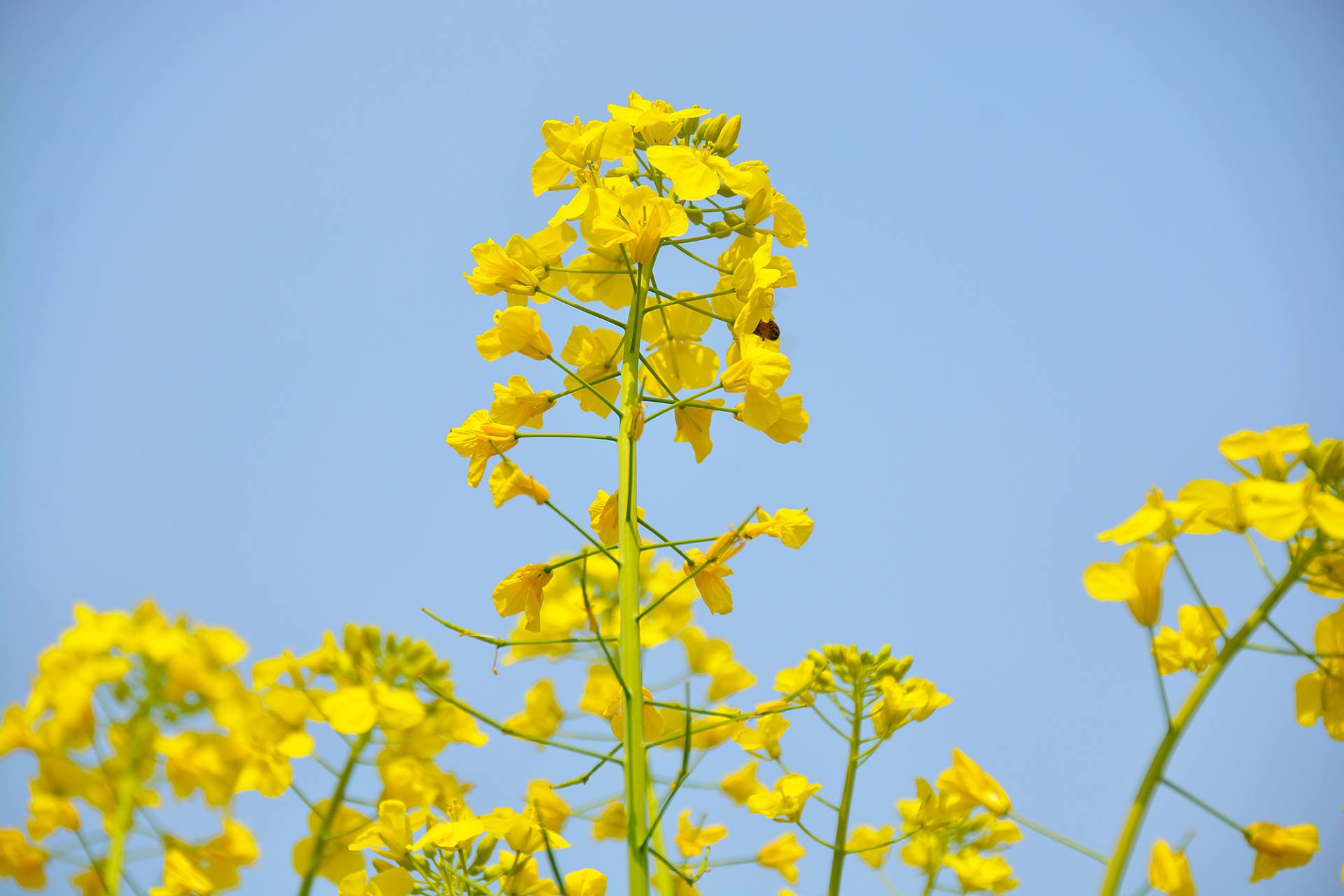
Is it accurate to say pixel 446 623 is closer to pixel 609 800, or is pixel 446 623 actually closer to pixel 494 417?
pixel 494 417

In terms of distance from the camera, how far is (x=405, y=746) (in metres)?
2.24

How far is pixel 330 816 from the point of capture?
6.59 feet

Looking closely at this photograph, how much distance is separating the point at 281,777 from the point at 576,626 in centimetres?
108

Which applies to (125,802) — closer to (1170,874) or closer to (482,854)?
(482,854)

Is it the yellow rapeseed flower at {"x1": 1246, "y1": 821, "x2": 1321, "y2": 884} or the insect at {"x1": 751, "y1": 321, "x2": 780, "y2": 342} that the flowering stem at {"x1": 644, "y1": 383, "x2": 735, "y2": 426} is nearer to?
the insect at {"x1": 751, "y1": 321, "x2": 780, "y2": 342}

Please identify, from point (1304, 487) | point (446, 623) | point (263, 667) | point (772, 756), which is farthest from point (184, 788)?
point (1304, 487)

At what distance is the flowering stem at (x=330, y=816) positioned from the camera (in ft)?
6.24

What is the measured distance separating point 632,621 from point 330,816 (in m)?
0.83

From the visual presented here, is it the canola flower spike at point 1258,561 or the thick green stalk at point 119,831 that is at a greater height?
the canola flower spike at point 1258,561

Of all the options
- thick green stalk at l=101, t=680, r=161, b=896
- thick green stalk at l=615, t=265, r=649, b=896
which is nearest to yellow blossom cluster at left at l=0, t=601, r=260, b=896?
thick green stalk at l=101, t=680, r=161, b=896

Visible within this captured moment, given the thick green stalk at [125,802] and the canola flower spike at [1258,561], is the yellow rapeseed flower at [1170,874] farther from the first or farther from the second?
the thick green stalk at [125,802]

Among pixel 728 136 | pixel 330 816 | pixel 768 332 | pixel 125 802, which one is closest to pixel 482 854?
pixel 330 816

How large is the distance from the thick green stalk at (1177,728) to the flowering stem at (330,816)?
55.9 inches

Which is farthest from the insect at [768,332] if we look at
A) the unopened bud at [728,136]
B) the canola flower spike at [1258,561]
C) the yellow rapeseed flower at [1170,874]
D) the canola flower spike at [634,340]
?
the yellow rapeseed flower at [1170,874]
